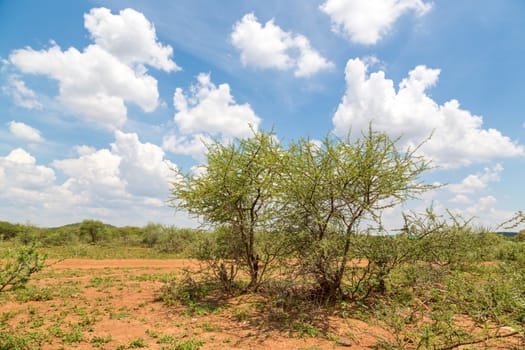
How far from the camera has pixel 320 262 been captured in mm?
8391

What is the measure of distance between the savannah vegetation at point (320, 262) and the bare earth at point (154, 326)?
7 cm

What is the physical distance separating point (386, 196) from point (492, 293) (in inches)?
129

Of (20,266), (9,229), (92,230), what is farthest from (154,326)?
(9,229)

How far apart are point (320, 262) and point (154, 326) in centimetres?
482

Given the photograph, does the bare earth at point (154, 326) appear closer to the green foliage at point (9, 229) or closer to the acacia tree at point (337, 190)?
the acacia tree at point (337, 190)

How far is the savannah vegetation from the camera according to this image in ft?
22.1

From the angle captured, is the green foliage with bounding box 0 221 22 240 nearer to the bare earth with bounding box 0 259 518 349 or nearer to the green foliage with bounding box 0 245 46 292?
Result: the bare earth with bounding box 0 259 518 349

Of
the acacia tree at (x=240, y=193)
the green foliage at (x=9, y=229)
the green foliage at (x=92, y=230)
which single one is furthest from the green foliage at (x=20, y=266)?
the green foliage at (x=9, y=229)

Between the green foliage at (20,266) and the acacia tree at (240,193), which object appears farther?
the acacia tree at (240,193)

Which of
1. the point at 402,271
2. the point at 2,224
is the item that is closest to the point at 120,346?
the point at 402,271

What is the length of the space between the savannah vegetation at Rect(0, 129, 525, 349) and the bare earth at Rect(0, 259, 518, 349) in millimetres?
65

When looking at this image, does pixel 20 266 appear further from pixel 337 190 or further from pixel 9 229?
pixel 9 229

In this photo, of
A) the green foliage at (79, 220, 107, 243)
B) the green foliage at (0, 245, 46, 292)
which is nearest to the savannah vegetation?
the green foliage at (0, 245, 46, 292)

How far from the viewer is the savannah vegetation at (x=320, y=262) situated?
265 inches
